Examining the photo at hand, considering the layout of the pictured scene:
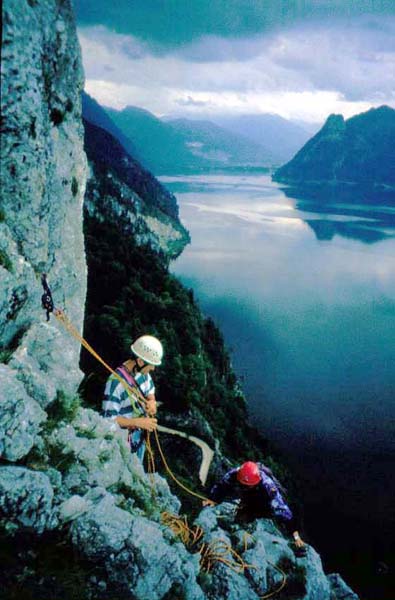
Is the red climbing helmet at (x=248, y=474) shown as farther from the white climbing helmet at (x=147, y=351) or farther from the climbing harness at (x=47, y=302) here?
the climbing harness at (x=47, y=302)

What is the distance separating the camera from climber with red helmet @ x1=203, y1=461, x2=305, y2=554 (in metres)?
7.27

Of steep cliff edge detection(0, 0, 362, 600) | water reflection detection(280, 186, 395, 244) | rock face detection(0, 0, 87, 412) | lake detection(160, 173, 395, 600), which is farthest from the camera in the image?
water reflection detection(280, 186, 395, 244)

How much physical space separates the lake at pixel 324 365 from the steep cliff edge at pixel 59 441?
98.7ft

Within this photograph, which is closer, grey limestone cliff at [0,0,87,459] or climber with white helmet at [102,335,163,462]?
grey limestone cliff at [0,0,87,459]

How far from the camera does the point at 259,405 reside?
158ft

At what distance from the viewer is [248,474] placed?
7.23 m

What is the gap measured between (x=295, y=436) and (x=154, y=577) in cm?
4121

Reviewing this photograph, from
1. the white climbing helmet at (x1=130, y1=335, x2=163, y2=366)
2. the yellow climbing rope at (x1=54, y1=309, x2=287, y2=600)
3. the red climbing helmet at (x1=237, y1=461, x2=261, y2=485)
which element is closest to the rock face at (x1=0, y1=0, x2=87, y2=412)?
the yellow climbing rope at (x1=54, y1=309, x2=287, y2=600)

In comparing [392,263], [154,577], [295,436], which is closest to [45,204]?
[154,577]

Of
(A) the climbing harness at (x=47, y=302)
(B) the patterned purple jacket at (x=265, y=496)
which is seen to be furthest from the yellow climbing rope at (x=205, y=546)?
(B) the patterned purple jacket at (x=265, y=496)

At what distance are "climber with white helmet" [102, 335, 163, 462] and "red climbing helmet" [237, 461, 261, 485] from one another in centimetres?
201

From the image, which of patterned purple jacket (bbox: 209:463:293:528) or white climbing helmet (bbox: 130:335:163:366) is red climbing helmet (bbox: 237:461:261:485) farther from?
white climbing helmet (bbox: 130:335:163:366)

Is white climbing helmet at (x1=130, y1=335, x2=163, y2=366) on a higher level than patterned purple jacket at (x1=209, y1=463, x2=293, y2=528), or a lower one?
higher

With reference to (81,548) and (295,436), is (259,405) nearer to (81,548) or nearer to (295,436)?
(295,436)
